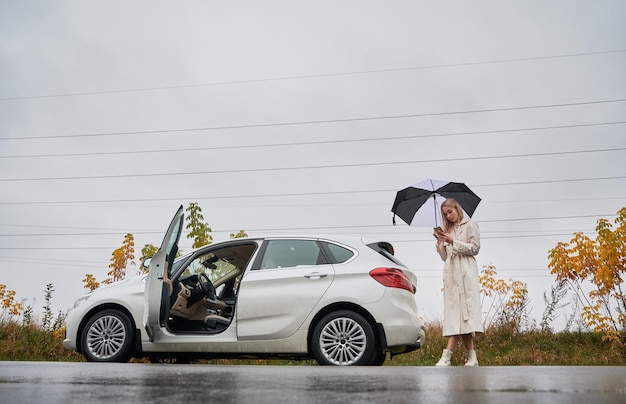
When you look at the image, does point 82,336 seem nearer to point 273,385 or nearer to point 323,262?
point 323,262

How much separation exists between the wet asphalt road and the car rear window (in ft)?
10.3

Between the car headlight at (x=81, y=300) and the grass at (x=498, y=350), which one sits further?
the grass at (x=498, y=350)

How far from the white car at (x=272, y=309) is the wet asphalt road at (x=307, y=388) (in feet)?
8.59

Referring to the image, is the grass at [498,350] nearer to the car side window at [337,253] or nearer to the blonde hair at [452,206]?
the blonde hair at [452,206]

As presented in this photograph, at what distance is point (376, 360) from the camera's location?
8.09 m

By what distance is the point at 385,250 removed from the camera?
8.47 metres

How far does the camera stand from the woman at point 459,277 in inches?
318

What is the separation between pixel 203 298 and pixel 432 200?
3295mm

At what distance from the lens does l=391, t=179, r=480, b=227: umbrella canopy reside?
30.7ft

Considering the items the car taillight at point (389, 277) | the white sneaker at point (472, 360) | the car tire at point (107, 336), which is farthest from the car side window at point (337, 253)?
the car tire at point (107, 336)

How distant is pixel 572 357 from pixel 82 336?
8.26m

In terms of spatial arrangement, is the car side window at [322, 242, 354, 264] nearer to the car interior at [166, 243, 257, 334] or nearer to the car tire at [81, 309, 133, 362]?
the car interior at [166, 243, 257, 334]

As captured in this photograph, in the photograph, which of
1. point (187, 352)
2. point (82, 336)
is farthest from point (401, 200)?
point (82, 336)

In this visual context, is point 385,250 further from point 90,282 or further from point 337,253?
point 90,282
